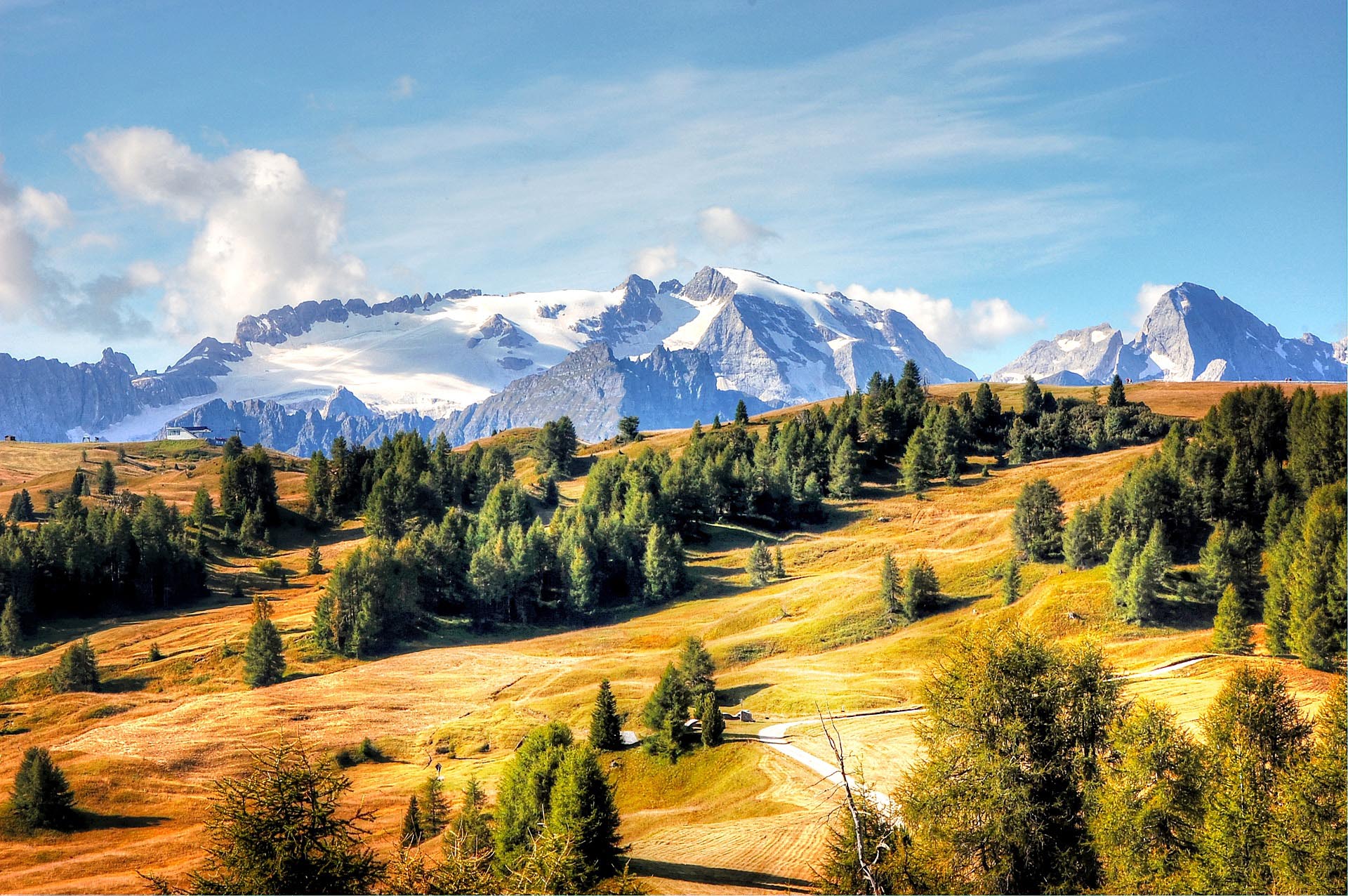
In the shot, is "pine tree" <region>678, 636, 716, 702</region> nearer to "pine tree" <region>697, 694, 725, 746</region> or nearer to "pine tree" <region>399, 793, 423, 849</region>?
"pine tree" <region>697, 694, 725, 746</region>

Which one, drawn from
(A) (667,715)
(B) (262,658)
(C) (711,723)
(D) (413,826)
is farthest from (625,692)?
(B) (262,658)

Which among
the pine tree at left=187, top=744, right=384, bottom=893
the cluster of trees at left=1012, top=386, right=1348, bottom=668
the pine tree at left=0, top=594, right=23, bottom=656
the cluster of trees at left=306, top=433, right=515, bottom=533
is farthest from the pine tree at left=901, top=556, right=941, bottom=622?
the pine tree at left=0, top=594, right=23, bottom=656

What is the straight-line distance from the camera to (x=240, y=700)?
92.7m

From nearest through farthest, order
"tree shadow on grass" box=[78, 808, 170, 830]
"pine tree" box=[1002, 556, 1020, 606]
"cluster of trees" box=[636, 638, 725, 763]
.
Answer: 1. "tree shadow on grass" box=[78, 808, 170, 830]
2. "cluster of trees" box=[636, 638, 725, 763]
3. "pine tree" box=[1002, 556, 1020, 606]

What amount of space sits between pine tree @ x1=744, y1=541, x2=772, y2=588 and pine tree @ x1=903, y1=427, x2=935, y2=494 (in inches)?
1758

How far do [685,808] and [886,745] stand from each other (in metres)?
15.8

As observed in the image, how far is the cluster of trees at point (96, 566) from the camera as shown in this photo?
4722 inches

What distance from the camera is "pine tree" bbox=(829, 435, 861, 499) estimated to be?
166 metres

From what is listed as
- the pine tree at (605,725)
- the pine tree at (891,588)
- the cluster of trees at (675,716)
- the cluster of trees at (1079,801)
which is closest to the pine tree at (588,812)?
the cluster of trees at (1079,801)

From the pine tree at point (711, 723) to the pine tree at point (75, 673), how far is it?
71.2m

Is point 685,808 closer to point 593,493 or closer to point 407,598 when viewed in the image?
point 407,598

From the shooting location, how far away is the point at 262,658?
99.2 metres

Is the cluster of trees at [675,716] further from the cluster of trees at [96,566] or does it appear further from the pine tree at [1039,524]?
the cluster of trees at [96,566]

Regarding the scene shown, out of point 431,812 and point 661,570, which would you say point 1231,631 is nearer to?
point 431,812
